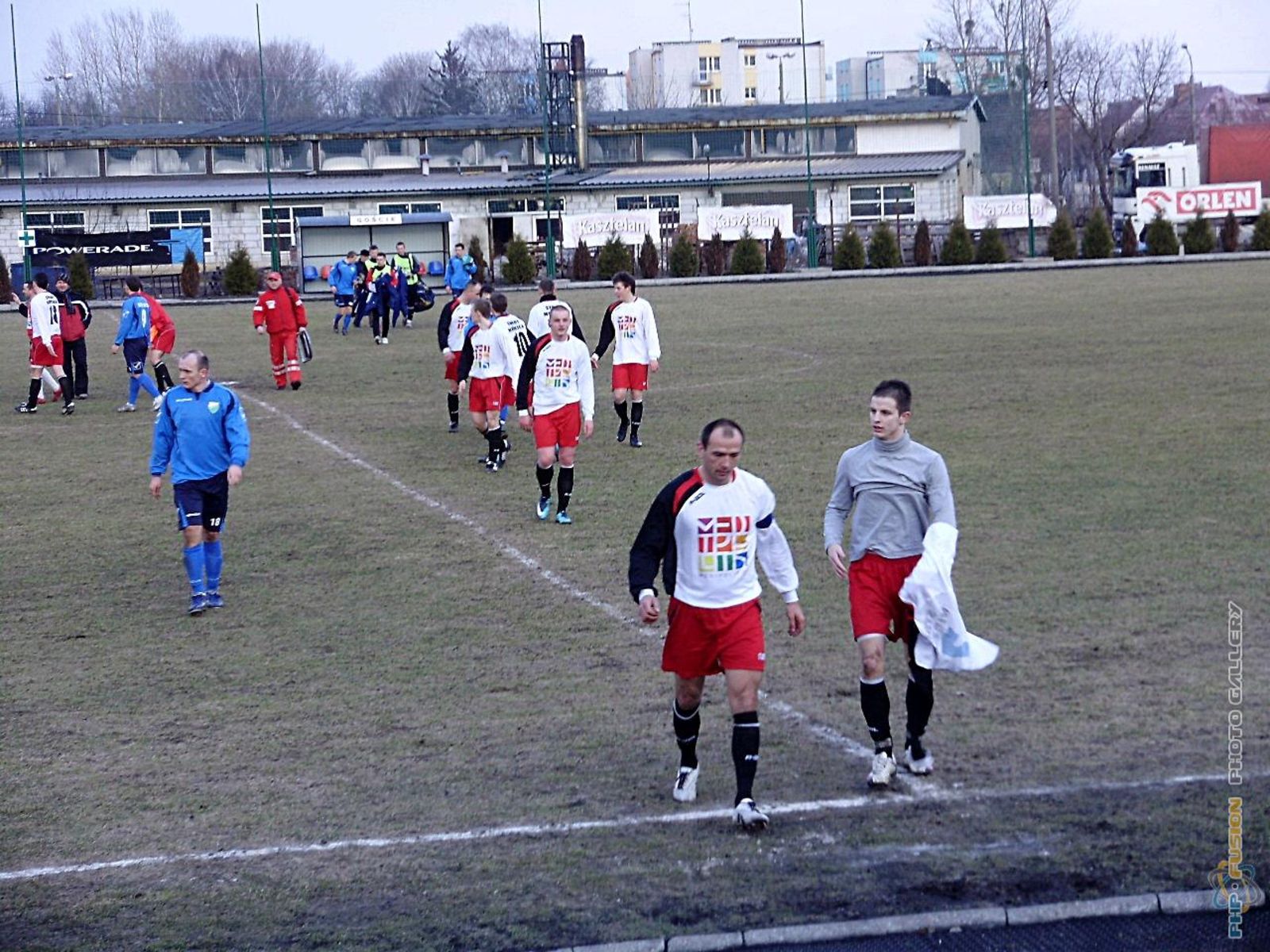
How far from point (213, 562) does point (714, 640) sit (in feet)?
18.7

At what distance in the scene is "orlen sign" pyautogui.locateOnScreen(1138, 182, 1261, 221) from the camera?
60344 millimetres

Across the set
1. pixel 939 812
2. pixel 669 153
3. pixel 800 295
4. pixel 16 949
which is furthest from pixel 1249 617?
pixel 669 153

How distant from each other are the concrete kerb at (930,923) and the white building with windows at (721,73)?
106727 millimetres

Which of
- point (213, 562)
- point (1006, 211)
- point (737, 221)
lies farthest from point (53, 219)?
point (213, 562)

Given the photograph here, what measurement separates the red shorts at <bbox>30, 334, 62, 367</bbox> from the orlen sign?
4611 cm

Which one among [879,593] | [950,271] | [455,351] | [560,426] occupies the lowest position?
[879,593]

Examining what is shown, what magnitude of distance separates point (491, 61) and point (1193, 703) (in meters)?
135

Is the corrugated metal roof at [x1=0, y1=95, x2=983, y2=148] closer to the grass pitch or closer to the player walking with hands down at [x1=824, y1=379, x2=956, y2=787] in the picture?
the grass pitch

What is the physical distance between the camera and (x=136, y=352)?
2347 cm

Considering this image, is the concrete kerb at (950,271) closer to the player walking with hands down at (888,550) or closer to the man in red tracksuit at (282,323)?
the man in red tracksuit at (282,323)

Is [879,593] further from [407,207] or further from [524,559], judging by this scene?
[407,207]

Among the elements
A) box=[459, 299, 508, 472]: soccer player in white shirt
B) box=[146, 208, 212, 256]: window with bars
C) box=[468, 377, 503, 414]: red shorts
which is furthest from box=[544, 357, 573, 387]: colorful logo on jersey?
box=[146, 208, 212, 256]: window with bars

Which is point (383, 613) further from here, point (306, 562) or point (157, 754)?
point (157, 754)

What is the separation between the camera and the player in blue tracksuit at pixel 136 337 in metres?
23.1
